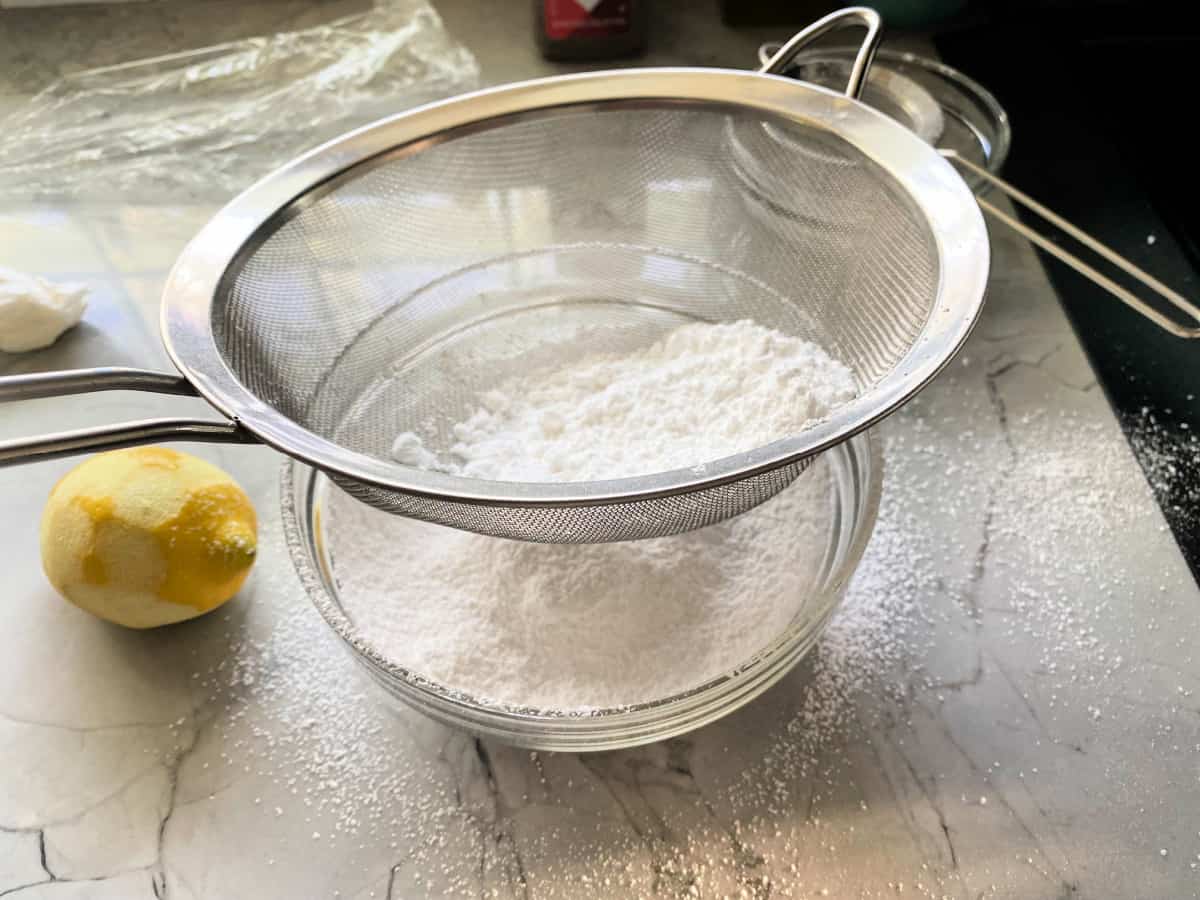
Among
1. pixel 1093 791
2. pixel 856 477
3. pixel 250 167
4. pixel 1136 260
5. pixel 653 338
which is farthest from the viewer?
pixel 250 167

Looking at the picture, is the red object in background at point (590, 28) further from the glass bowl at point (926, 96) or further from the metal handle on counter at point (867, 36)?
the metal handle on counter at point (867, 36)

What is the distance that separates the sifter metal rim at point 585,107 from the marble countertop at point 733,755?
221mm

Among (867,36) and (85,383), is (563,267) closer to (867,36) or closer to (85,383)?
(867,36)

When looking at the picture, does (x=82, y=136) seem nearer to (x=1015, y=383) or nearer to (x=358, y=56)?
(x=358, y=56)

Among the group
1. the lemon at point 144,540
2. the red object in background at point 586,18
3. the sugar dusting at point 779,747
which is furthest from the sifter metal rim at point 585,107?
the red object in background at point 586,18

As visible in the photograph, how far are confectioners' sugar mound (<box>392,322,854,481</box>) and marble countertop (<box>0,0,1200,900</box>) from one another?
0.53 feet

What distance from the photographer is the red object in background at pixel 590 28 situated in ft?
3.89

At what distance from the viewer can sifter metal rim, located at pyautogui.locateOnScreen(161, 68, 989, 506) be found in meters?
0.53

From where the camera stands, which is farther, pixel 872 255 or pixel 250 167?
pixel 250 167

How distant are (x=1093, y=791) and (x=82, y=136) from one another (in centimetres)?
127

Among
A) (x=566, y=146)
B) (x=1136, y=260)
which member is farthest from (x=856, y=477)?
(x=1136, y=260)

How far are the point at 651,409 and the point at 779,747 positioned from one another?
273 mm

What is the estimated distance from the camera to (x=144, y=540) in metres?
0.63

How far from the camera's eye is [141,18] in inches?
51.8
